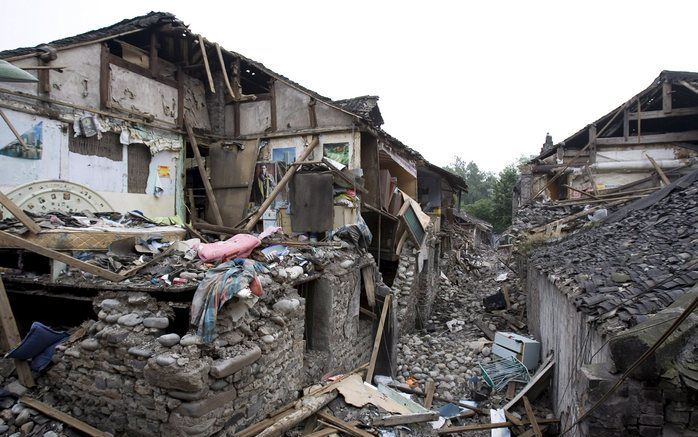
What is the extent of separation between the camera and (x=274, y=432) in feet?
14.6

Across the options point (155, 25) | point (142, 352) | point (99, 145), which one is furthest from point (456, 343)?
point (155, 25)

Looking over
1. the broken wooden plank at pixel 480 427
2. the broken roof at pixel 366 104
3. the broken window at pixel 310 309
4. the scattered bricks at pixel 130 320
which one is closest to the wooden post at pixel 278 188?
the broken roof at pixel 366 104

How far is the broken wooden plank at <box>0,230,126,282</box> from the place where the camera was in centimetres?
453

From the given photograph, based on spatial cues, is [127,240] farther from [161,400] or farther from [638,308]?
[638,308]

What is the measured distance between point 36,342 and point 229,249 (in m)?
2.51

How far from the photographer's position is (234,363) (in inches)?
162

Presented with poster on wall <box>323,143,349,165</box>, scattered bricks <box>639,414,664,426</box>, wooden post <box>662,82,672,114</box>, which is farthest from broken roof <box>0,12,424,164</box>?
wooden post <box>662,82,672,114</box>

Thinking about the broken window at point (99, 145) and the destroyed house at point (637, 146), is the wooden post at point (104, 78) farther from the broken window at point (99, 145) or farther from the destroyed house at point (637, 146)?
the destroyed house at point (637, 146)

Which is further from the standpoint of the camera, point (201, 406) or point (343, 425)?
point (343, 425)

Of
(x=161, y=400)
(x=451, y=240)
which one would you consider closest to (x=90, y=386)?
(x=161, y=400)

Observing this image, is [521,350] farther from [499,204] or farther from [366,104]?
[499,204]

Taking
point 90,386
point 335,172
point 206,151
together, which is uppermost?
point 206,151

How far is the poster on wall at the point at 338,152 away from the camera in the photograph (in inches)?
356

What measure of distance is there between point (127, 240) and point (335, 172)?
174 inches
